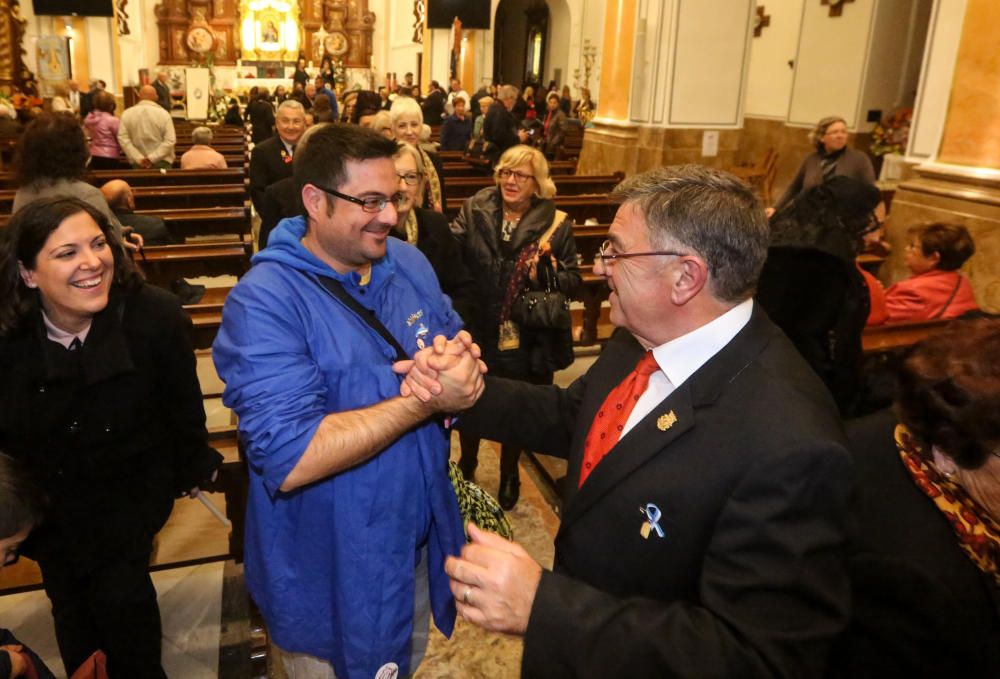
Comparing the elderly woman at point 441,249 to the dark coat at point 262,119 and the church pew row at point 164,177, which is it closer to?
the church pew row at point 164,177

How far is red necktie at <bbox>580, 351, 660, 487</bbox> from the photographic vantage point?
1.57m

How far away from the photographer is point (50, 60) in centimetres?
1666

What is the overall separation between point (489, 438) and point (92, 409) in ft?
3.73

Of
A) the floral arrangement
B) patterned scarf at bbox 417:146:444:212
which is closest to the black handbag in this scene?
patterned scarf at bbox 417:146:444:212

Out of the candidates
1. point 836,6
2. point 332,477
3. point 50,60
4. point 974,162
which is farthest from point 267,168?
point 50,60

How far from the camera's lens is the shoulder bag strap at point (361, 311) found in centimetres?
171

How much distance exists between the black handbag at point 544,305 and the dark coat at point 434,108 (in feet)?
39.0

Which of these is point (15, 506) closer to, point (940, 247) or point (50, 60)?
point (940, 247)

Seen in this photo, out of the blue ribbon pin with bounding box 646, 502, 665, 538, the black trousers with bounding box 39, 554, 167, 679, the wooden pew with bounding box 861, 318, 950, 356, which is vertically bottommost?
the black trousers with bounding box 39, 554, 167, 679

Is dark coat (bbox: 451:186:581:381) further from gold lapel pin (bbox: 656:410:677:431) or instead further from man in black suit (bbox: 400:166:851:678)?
gold lapel pin (bbox: 656:410:677:431)

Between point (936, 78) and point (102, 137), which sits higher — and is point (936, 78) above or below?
above

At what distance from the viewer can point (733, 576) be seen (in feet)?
4.03

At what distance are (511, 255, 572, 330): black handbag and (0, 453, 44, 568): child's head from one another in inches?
79.2

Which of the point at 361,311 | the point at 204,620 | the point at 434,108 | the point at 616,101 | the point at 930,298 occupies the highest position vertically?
the point at 616,101
